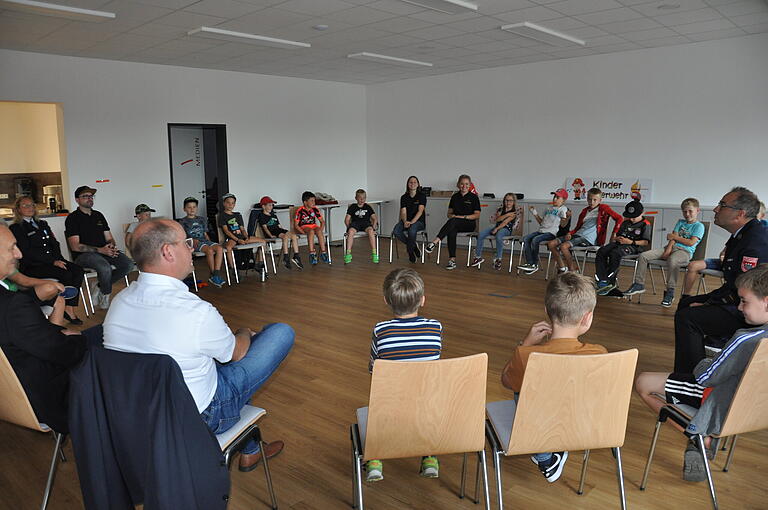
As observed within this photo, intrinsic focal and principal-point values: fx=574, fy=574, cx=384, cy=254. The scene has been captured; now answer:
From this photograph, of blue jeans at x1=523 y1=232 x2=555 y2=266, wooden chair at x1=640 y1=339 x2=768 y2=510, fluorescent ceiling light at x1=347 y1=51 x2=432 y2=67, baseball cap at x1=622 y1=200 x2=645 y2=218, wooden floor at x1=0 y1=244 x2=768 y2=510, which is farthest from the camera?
fluorescent ceiling light at x1=347 y1=51 x2=432 y2=67

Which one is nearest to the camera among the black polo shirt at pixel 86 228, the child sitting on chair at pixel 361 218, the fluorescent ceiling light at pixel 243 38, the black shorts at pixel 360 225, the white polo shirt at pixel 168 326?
the white polo shirt at pixel 168 326

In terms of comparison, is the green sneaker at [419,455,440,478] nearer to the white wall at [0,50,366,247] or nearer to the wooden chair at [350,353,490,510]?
the wooden chair at [350,353,490,510]

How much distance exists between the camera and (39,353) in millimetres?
2201

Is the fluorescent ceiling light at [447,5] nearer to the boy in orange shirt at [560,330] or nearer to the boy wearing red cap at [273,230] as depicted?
the boy wearing red cap at [273,230]

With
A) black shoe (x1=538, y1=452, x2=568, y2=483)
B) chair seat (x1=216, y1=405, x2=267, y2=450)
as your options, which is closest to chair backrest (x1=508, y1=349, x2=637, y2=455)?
black shoe (x1=538, y1=452, x2=568, y2=483)

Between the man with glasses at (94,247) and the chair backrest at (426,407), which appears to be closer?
the chair backrest at (426,407)

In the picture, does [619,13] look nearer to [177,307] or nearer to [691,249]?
[691,249]

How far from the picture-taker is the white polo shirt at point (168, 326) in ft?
6.70

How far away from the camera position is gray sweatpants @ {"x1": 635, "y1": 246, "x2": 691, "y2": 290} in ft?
19.9

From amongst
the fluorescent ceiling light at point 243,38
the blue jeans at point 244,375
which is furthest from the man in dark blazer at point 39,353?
the fluorescent ceiling light at point 243,38

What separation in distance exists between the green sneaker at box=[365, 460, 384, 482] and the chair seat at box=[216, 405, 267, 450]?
629 millimetres

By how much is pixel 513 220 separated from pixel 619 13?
3.31 meters

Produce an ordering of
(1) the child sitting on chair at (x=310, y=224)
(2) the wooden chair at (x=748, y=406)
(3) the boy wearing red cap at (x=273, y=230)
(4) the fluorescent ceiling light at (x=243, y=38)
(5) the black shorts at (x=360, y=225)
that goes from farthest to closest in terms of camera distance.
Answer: (5) the black shorts at (x=360, y=225) < (1) the child sitting on chair at (x=310, y=224) < (3) the boy wearing red cap at (x=273, y=230) < (4) the fluorescent ceiling light at (x=243, y=38) < (2) the wooden chair at (x=748, y=406)

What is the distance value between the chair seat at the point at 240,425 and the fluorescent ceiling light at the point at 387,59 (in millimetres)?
6887
